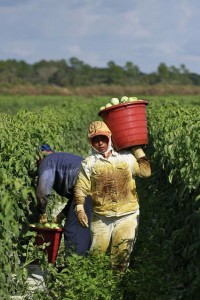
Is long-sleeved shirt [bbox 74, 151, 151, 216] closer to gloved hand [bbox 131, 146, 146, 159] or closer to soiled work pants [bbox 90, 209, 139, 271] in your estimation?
soiled work pants [bbox 90, 209, 139, 271]

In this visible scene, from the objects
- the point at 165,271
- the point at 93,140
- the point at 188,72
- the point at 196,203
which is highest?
the point at 188,72

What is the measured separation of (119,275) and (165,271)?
0.70 meters

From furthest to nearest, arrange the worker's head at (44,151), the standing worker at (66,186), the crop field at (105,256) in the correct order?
1. the worker's head at (44,151)
2. the standing worker at (66,186)
3. the crop field at (105,256)

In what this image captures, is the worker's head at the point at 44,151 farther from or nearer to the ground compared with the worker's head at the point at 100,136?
nearer to the ground

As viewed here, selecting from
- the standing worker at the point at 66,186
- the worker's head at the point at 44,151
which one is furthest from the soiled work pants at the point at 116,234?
the worker's head at the point at 44,151

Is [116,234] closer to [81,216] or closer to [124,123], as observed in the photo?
[81,216]

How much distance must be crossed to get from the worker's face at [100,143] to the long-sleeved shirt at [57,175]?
630 mm

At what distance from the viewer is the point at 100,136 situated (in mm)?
6816

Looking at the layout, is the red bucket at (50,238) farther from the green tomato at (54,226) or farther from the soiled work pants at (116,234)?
the soiled work pants at (116,234)

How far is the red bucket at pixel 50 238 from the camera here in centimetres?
724

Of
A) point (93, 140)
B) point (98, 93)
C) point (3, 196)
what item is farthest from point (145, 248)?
point (98, 93)

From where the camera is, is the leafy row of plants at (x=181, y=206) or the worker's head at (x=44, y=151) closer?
the leafy row of plants at (x=181, y=206)

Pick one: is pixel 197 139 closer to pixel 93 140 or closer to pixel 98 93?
pixel 93 140

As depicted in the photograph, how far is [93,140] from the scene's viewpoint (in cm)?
682
